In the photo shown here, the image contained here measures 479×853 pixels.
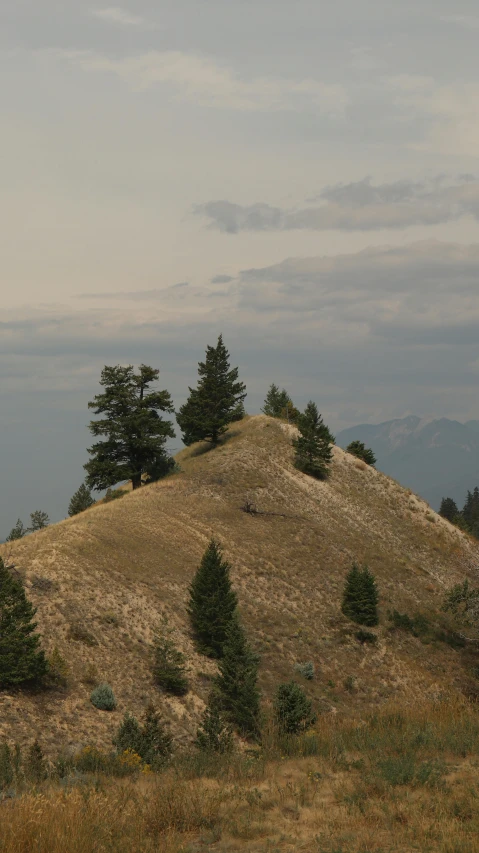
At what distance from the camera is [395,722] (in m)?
15.7

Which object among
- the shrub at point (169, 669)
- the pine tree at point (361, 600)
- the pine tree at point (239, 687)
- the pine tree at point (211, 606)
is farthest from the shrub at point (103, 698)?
the pine tree at point (361, 600)

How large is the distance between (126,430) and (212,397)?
1085cm

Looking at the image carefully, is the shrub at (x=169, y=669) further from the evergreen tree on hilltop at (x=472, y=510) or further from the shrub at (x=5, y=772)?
the evergreen tree on hilltop at (x=472, y=510)

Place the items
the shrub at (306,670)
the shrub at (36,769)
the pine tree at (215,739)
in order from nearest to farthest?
the shrub at (36,769), the pine tree at (215,739), the shrub at (306,670)

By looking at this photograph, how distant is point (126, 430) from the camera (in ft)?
189

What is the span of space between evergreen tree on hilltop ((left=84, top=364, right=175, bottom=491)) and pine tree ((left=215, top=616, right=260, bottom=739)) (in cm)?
3192

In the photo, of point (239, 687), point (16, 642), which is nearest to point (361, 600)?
point (239, 687)

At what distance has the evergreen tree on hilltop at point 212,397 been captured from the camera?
211 feet

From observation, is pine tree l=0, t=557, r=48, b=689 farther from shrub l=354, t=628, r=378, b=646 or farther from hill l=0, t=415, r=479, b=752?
shrub l=354, t=628, r=378, b=646

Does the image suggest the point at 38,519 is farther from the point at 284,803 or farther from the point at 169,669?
the point at 284,803

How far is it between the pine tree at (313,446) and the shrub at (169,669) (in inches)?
1394

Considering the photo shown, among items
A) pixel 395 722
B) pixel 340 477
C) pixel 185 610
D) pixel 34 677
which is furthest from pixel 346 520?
pixel 395 722

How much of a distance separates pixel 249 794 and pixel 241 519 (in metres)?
41.8

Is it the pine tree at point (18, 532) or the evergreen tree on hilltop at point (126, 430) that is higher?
the evergreen tree on hilltop at point (126, 430)
